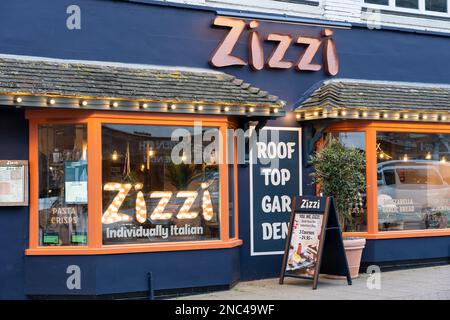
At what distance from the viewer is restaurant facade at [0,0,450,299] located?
9711mm

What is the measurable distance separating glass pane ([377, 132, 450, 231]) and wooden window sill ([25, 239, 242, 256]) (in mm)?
3283

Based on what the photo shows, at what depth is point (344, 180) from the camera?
10.9 meters

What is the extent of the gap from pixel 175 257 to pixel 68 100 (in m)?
2.76

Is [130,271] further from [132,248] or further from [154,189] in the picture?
[154,189]

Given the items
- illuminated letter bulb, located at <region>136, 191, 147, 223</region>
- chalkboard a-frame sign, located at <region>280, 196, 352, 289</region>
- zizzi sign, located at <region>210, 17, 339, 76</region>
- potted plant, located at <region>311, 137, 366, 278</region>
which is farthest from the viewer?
zizzi sign, located at <region>210, 17, 339, 76</region>

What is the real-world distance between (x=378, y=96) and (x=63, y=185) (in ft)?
18.6

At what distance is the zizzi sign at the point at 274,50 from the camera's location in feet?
37.0

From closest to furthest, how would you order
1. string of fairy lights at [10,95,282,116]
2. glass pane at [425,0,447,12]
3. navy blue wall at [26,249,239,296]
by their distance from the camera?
1. string of fairy lights at [10,95,282,116]
2. navy blue wall at [26,249,239,296]
3. glass pane at [425,0,447,12]

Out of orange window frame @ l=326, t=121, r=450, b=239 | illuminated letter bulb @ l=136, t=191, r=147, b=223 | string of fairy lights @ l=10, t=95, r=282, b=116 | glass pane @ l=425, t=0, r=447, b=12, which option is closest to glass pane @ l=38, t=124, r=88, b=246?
string of fairy lights @ l=10, t=95, r=282, b=116

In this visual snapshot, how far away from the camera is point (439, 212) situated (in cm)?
1294

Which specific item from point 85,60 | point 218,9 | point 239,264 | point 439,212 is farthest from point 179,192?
point 439,212

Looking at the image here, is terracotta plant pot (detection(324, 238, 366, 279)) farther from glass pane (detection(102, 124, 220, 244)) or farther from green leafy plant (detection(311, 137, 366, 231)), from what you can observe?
glass pane (detection(102, 124, 220, 244))

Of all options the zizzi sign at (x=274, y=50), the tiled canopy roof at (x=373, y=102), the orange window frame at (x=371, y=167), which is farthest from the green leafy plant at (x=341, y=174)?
the zizzi sign at (x=274, y=50)
